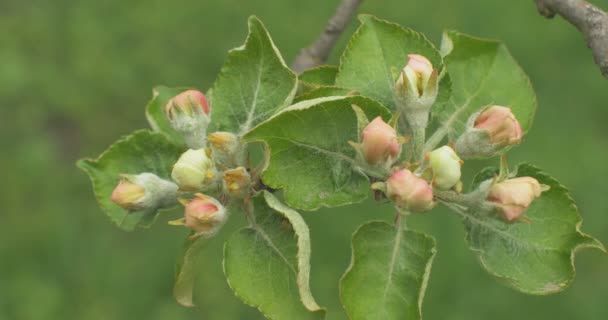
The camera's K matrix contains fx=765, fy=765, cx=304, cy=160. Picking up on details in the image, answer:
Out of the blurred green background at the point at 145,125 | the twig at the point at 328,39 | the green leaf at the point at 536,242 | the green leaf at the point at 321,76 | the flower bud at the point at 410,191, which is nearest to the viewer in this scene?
the flower bud at the point at 410,191

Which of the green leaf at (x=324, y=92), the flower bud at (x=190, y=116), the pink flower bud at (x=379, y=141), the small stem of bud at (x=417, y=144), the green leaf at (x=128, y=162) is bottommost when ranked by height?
the green leaf at (x=128, y=162)

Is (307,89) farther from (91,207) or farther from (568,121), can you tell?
(568,121)

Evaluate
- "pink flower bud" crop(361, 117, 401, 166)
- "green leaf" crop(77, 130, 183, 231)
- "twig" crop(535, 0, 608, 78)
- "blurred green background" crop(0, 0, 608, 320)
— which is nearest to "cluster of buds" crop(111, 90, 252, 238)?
"green leaf" crop(77, 130, 183, 231)

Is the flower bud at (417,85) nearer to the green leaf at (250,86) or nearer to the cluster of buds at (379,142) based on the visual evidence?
the cluster of buds at (379,142)

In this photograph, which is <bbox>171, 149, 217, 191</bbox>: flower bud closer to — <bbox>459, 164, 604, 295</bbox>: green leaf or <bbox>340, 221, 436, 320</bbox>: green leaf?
<bbox>340, 221, 436, 320</bbox>: green leaf

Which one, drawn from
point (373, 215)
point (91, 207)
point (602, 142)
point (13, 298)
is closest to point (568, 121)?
point (602, 142)

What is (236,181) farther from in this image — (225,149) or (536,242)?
(536,242)

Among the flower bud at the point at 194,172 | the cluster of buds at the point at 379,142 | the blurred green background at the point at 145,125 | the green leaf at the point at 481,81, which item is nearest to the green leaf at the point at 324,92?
the cluster of buds at the point at 379,142

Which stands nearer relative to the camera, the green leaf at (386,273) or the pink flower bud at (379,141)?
the pink flower bud at (379,141)
